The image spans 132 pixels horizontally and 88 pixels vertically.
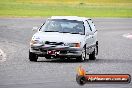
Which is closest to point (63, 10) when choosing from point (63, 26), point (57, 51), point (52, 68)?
point (63, 26)

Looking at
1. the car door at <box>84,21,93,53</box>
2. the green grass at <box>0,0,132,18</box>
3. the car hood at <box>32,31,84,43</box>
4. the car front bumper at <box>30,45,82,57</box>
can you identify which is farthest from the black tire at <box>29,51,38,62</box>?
the green grass at <box>0,0,132,18</box>

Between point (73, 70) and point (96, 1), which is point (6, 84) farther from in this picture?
point (96, 1)

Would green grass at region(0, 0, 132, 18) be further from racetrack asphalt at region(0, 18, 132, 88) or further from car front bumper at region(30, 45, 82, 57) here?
car front bumper at region(30, 45, 82, 57)

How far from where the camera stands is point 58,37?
23.0 meters

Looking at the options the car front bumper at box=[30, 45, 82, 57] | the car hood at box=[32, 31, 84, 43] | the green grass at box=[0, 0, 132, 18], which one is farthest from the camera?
the green grass at box=[0, 0, 132, 18]

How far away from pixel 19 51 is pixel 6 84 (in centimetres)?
1296

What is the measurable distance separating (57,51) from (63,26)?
172 cm

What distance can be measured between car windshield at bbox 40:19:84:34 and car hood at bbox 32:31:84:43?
0.52 m

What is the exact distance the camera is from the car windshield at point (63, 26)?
2405cm

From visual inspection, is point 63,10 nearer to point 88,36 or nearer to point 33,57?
point 88,36

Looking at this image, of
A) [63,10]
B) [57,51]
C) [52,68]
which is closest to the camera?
[52,68]

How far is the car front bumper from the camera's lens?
22781 millimetres

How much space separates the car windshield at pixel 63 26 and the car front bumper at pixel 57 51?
3.77 ft

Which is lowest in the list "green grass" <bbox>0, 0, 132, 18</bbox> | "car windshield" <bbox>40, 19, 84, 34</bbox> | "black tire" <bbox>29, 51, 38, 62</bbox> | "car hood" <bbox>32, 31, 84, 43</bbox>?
"green grass" <bbox>0, 0, 132, 18</bbox>
